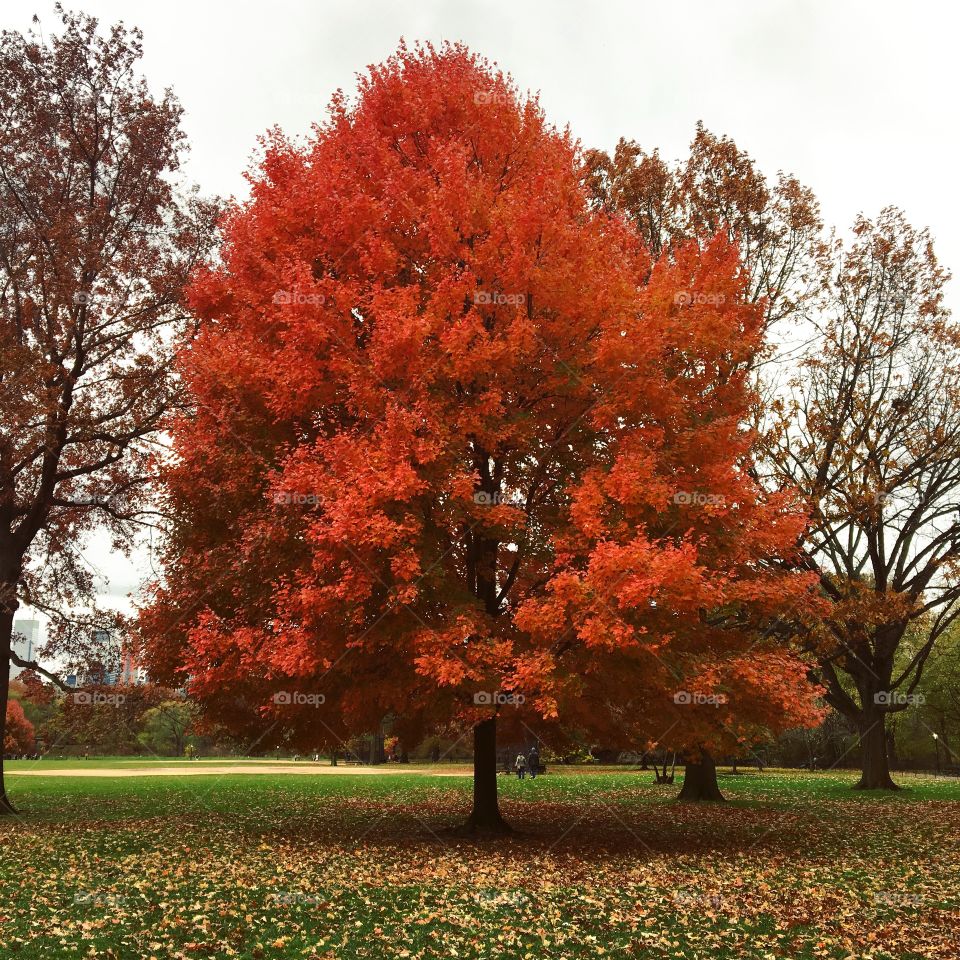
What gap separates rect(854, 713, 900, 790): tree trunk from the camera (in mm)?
28688

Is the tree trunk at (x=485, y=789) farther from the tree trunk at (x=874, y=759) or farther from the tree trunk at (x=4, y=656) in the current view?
the tree trunk at (x=874, y=759)

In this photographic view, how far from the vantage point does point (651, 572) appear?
10.5m

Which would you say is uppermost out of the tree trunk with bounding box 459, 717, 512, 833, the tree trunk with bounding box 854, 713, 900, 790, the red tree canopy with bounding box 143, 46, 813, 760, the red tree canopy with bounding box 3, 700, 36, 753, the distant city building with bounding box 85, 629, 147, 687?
the red tree canopy with bounding box 143, 46, 813, 760

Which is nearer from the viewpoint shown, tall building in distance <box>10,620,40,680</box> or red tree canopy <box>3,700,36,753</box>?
tall building in distance <box>10,620,40,680</box>

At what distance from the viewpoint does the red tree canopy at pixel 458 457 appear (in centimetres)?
1180

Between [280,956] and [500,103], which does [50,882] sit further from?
[500,103]

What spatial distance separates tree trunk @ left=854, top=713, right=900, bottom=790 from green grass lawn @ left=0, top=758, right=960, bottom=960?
9192 mm

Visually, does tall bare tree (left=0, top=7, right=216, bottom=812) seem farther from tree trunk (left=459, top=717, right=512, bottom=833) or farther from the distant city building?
tree trunk (left=459, top=717, right=512, bottom=833)

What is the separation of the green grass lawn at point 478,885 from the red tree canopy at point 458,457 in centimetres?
217

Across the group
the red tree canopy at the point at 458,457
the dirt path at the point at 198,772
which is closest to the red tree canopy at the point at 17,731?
the dirt path at the point at 198,772

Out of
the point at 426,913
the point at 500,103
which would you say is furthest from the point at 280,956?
the point at 500,103

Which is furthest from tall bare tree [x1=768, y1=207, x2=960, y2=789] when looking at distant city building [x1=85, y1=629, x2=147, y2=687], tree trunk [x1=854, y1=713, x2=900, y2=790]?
distant city building [x1=85, y1=629, x2=147, y2=687]

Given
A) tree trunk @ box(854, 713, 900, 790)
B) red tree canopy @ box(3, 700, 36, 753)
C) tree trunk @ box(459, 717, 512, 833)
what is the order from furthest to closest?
1. red tree canopy @ box(3, 700, 36, 753)
2. tree trunk @ box(854, 713, 900, 790)
3. tree trunk @ box(459, 717, 512, 833)

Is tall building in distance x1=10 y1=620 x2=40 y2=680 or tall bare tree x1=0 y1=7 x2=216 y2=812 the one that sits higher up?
tall bare tree x1=0 y1=7 x2=216 y2=812
